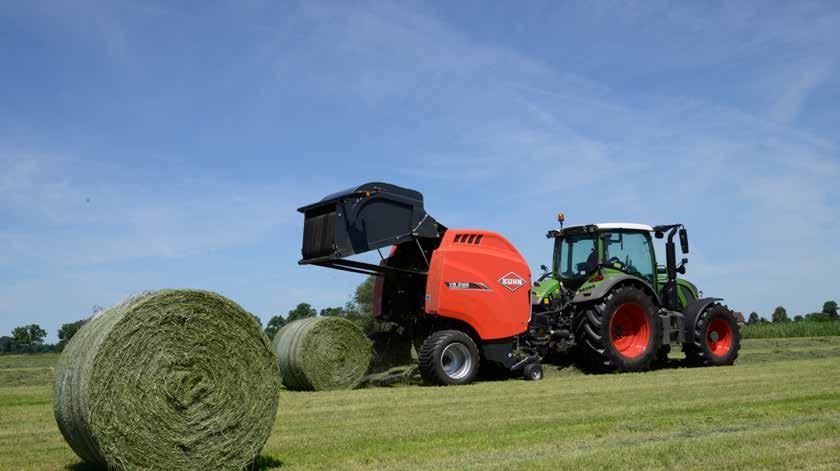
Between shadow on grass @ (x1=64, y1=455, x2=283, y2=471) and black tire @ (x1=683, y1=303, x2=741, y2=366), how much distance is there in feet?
31.5

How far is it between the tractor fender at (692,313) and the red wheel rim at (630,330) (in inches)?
45.0

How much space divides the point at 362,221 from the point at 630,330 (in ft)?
15.9

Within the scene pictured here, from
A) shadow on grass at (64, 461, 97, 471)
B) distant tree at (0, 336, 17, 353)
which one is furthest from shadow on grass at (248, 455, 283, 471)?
distant tree at (0, 336, 17, 353)

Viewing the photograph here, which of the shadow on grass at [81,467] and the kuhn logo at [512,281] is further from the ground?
the kuhn logo at [512,281]

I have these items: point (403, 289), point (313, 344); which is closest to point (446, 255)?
point (403, 289)

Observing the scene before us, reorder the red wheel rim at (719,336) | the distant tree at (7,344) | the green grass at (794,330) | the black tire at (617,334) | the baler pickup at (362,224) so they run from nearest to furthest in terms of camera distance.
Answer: the baler pickup at (362,224) → the black tire at (617,334) → the red wheel rim at (719,336) → the green grass at (794,330) → the distant tree at (7,344)

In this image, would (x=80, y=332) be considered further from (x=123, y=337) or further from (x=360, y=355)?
(x=360, y=355)

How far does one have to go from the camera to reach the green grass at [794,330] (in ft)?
98.9

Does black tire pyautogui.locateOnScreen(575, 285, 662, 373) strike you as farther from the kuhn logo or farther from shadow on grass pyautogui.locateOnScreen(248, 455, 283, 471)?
shadow on grass pyautogui.locateOnScreen(248, 455, 283, 471)

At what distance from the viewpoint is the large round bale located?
17.4 feet

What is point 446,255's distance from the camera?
1154 centimetres

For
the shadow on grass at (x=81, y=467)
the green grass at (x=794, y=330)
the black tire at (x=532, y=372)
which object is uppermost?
the green grass at (x=794, y=330)

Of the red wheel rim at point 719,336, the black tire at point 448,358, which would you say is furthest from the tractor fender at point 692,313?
the black tire at point 448,358

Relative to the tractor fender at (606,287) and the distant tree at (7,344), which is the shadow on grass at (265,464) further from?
the distant tree at (7,344)
